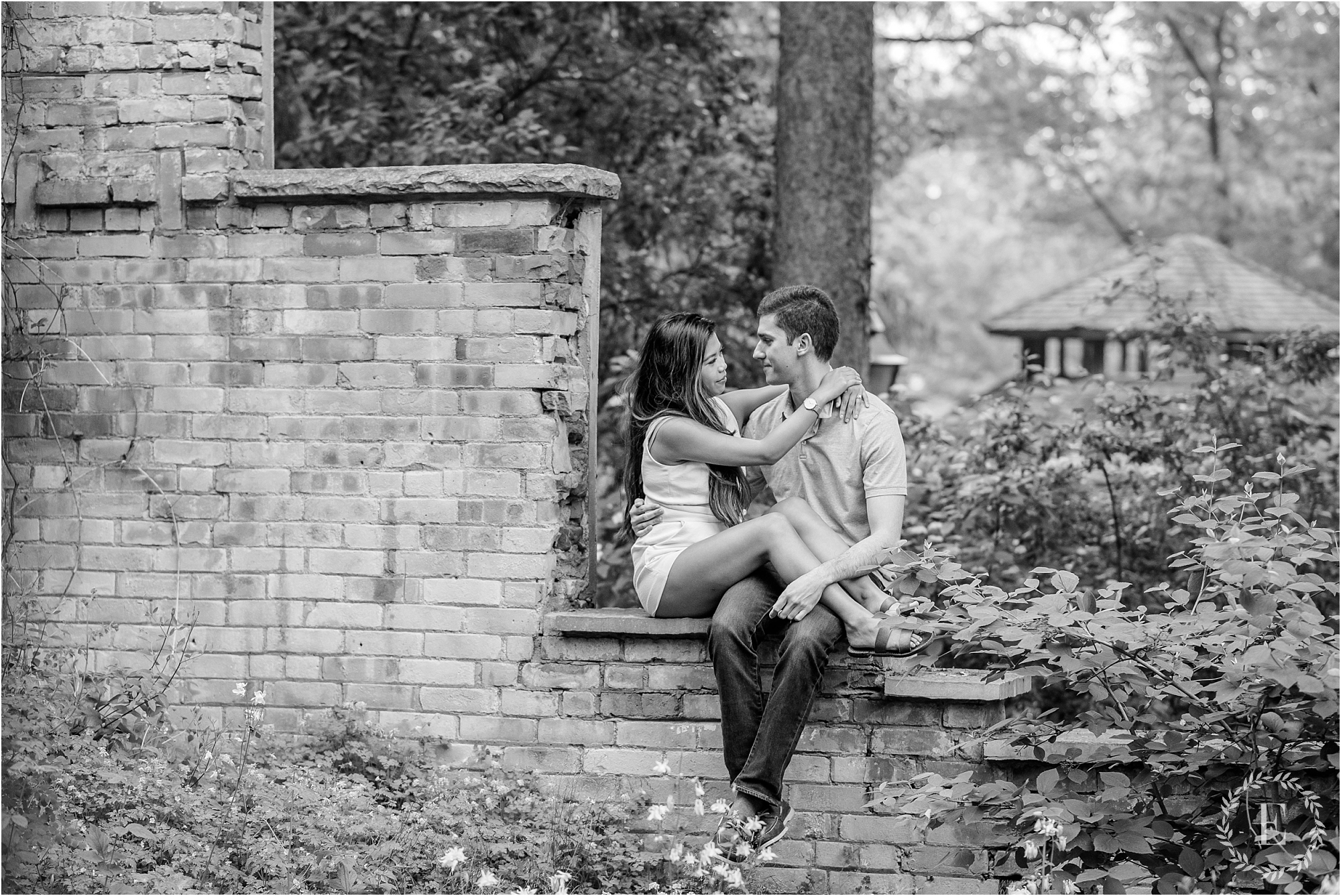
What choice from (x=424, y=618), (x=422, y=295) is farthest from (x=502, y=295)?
(x=424, y=618)

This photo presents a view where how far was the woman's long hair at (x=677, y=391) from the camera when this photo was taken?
14.9ft

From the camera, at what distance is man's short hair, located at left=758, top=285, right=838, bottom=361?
15.0 ft

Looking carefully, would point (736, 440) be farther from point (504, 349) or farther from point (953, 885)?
point (953, 885)

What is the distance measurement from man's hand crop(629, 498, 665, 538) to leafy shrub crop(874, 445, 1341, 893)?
1009mm

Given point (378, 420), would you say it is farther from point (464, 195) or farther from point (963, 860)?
point (963, 860)

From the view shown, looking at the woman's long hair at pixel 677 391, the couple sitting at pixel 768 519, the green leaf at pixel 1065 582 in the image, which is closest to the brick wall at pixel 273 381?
the woman's long hair at pixel 677 391

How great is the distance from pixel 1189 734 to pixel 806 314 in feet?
5.97

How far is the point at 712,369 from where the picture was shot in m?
4.59

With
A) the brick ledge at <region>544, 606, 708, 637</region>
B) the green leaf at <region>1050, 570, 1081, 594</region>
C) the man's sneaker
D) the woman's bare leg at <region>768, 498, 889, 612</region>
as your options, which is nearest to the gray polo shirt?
the woman's bare leg at <region>768, 498, 889, 612</region>

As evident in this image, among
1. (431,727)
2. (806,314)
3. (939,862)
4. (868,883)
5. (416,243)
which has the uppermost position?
(416,243)

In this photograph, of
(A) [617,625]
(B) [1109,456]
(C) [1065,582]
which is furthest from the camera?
(B) [1109,456]

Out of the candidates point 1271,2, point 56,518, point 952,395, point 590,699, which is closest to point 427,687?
point 590,699

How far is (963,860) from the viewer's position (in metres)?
4.12

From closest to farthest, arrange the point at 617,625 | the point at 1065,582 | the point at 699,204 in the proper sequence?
the point at 1065,582
the point at 617,625
the point at 699,204
